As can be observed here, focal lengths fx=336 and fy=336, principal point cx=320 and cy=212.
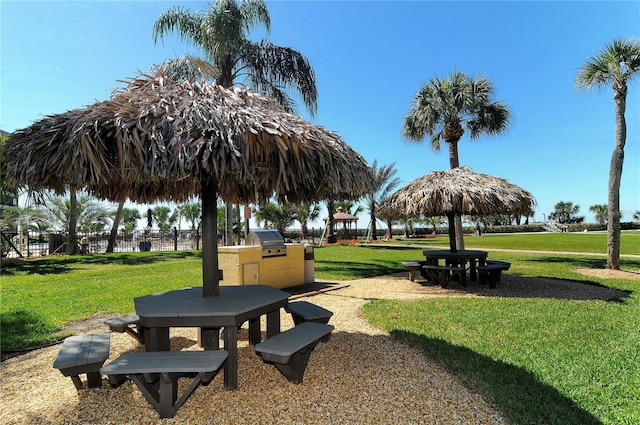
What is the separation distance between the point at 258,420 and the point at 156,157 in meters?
2.39

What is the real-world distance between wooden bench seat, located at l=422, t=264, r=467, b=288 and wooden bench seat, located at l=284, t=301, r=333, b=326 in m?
4.94

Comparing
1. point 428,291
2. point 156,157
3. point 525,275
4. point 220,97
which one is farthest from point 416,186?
point 156,157

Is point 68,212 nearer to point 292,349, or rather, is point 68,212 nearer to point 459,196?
point 459,196

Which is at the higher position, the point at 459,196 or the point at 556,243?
the point at 459,196

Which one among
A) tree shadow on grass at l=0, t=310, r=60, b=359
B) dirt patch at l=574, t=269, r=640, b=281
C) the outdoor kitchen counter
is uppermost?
the outdoor kitchen counter

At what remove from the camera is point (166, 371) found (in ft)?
8.25

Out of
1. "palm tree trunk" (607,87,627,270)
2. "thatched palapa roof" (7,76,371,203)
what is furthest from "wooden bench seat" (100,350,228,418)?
"palm tree trunk" (607,87,627,270)

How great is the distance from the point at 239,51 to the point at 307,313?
1185 cm

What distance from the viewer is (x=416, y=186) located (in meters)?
9.38

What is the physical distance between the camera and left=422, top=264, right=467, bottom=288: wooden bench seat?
27.3 ft

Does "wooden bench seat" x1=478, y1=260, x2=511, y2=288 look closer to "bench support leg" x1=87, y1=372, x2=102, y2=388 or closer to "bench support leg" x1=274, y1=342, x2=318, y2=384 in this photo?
"bench support leg" x1=274, y1=342, x2=318, y2=384

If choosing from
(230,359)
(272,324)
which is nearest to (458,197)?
(272,324)

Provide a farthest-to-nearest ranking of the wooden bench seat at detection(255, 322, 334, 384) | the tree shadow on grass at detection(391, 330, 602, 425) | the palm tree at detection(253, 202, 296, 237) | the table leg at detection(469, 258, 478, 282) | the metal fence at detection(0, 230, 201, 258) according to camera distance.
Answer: the palm tree at detection(253, 202, 296, 237) → the metal fence at detection(0, 230, 201, 258) → the table leg at detection(469, 258, 478, 282) → the wooden bench seat at detection(255, 322, 334, 384) → the tree shadow on grass at detection(391, 330, 602, 425)

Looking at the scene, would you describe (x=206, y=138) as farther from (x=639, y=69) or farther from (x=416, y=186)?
(x=639, y=69)
